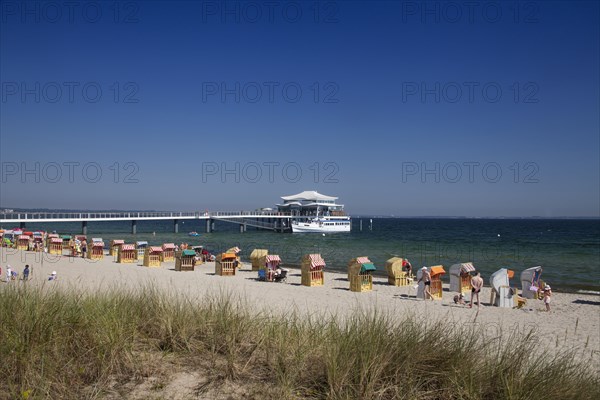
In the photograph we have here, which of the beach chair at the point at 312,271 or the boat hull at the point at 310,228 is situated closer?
the beach chair at the point at 312,271

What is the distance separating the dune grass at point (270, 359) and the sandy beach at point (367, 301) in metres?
2.95

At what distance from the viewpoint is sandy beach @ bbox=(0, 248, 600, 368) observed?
9406 millimetres

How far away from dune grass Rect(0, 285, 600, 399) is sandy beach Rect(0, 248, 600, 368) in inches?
116

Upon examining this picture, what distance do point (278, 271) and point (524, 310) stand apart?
358 inches

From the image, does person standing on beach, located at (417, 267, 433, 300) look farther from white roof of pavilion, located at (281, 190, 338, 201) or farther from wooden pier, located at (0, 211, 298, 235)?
white roof of pavilion, located at (281, 190, 338, 201)

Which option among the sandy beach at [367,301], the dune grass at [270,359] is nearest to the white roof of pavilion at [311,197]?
the sandy beach at [367,301]

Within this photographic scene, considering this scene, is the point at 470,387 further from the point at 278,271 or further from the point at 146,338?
the point at 278,271

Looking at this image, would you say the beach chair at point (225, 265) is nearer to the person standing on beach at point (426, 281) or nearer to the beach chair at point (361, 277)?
the beach chair at point (361, 277)

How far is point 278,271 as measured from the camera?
18203 millimetres

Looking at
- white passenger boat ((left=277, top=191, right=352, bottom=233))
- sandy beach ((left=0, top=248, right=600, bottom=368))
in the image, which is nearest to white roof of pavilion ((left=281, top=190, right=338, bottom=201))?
white passenger boat ((left=277, top=191, right=352, bottom=233))

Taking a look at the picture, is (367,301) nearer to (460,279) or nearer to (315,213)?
(460,279)

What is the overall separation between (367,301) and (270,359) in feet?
32.7

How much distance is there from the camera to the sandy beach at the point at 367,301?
30.9 ft

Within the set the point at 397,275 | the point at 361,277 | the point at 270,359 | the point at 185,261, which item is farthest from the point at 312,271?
the point at 270,359
